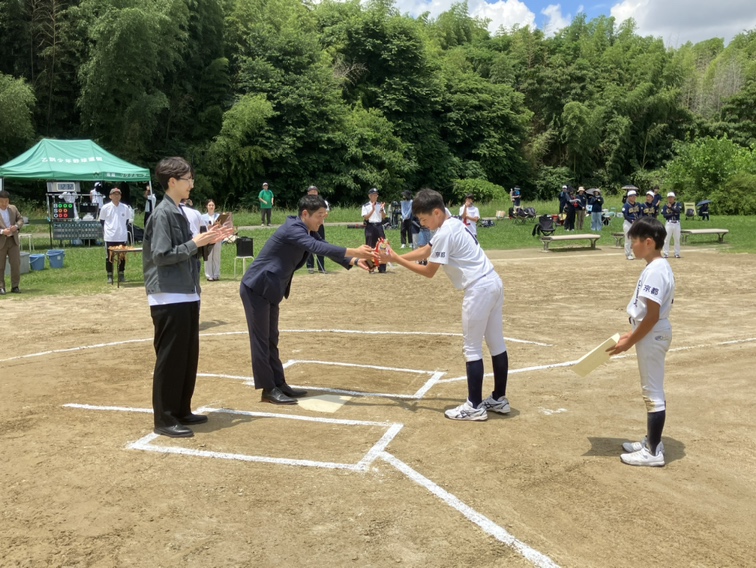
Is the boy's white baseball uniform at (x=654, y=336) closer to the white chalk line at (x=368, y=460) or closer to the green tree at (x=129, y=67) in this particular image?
the white chalk line at (x=368, y=460)

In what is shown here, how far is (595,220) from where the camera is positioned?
29.3 meters

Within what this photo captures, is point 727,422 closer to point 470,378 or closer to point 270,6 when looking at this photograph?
point 470,378

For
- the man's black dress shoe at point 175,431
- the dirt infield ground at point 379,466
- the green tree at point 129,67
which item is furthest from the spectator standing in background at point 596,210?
the man's black dress shoe at point 175,431

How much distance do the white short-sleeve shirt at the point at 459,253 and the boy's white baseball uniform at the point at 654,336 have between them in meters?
1.35

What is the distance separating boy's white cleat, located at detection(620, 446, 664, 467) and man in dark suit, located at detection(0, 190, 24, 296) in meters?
12.0

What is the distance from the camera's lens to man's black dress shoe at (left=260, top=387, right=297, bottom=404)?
6379 millimetres

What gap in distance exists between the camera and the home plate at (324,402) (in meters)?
6.25

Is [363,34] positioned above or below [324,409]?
above

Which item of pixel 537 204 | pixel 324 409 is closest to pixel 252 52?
pixel 537 204

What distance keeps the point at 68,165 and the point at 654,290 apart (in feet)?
66.8

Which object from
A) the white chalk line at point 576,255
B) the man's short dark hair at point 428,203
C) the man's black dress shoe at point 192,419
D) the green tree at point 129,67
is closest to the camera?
the man's black dress shoe at point 192,419

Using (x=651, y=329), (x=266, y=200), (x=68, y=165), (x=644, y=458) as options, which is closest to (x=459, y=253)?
(x=651, y=329)

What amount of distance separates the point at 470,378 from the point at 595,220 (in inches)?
989

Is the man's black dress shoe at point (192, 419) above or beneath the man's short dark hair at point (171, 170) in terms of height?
beneath
